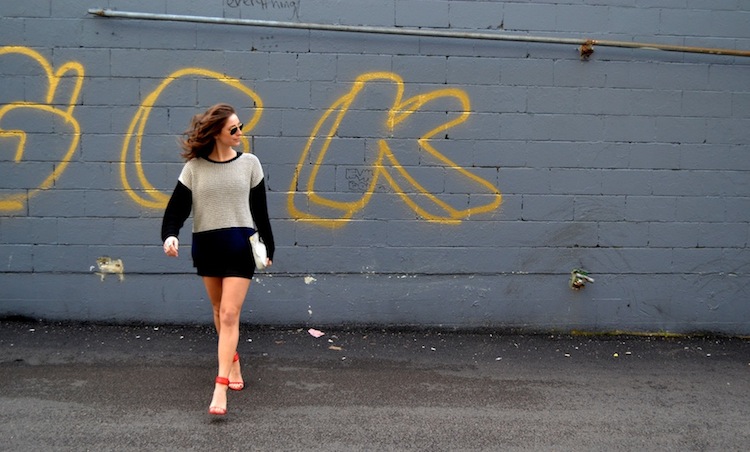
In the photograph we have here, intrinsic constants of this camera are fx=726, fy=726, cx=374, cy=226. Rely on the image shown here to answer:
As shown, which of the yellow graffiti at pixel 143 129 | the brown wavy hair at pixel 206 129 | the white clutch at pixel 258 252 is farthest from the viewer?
the yellow graffiti at pixel 143 129

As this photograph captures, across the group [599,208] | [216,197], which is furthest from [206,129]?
[599,208]

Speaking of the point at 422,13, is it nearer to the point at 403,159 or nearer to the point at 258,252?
the point at 403,159

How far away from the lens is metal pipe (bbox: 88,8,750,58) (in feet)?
16.6

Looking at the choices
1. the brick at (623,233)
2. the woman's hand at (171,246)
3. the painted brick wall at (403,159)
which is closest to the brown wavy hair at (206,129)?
the woman's hand at (171,246)

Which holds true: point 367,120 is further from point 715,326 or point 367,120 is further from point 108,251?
point 715,326

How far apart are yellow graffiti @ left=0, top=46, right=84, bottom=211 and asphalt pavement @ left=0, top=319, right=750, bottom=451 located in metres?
0.97

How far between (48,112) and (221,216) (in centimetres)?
205

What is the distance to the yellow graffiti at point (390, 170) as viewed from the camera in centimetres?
524

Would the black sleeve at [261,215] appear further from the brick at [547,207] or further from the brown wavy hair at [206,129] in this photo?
the brick at [547,207]

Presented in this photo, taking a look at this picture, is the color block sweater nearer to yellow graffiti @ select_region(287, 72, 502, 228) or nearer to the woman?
the woman

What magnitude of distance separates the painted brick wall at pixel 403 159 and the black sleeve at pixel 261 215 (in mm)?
1205

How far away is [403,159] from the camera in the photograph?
5293mm

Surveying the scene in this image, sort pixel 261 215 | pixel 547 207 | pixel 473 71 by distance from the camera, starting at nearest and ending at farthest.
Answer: pixel 261 215 → pixel 473 71 → pixel 547 207

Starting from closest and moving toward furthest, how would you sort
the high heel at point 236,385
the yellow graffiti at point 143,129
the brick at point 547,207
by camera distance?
1. the high heel at point 236,385
2. the yellow graffiti at point 143,129
3. the brick at point 547,207
